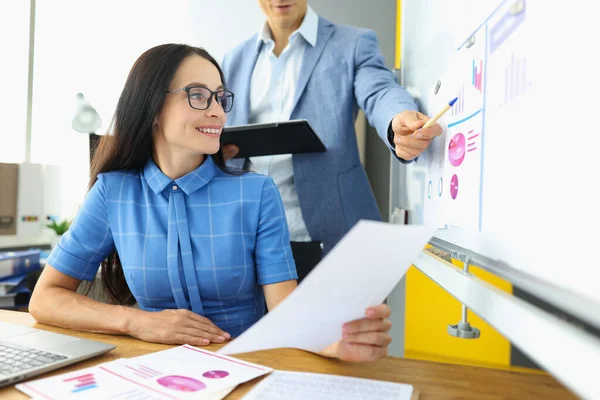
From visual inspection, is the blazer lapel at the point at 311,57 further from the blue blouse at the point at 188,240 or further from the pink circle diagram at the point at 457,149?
the pink circle diagram at the point at 457,149

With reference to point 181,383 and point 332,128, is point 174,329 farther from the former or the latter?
point 332,128

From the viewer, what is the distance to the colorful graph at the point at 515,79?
0.47 meters

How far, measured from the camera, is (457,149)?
703 millimetres

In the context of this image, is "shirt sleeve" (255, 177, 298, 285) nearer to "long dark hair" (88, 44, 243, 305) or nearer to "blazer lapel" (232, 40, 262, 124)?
"long dark hair" (88, 44, 243, 305)

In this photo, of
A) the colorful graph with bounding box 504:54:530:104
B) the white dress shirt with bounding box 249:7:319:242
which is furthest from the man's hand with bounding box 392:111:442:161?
the white dress shirt with bounding box 249:7:319:242

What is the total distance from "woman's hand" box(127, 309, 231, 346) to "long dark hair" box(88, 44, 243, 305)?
1.19ft

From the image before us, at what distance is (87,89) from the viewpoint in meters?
3.20

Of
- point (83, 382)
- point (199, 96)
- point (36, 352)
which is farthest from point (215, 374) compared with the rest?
point (199, 96)

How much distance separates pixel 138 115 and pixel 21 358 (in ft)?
1.99

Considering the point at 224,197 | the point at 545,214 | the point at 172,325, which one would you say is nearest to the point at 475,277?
the point at 545,214

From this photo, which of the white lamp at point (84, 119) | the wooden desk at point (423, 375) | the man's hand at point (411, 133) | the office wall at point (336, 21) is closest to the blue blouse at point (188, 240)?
the wooden desk at point (423, 375)

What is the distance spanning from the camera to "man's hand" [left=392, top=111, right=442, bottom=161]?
77 centimetres

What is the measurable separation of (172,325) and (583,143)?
661 mm

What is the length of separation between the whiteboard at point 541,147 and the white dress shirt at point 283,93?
898 millimetres
